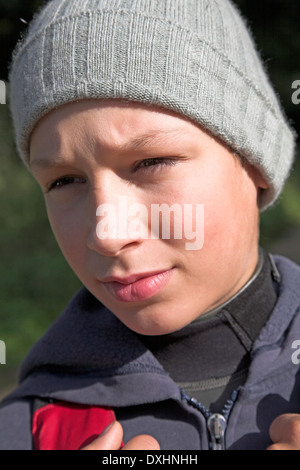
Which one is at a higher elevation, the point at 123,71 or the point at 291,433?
the point at 123,71

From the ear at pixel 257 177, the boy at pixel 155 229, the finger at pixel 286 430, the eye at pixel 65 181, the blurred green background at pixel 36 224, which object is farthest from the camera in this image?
the blurred green background at pixel 36 224

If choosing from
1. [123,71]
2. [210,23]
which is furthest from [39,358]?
[210,23]

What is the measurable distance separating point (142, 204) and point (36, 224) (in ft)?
15.7

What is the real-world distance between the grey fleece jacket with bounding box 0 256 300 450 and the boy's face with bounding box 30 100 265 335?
6.9 inches

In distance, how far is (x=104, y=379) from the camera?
1.54 meters

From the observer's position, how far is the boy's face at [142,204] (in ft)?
4.29

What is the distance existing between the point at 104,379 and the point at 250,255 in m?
0.53

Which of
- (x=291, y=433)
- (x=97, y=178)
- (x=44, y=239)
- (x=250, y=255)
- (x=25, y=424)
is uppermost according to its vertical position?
(x=97, y=178)

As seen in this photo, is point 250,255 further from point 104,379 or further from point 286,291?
point 104,379

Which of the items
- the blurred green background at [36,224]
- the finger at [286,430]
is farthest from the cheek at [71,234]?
the blurred green background at [36,224]

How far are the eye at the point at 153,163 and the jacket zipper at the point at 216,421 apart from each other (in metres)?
0.59

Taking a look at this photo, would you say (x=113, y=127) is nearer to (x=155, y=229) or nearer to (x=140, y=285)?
(x=155, y=229)

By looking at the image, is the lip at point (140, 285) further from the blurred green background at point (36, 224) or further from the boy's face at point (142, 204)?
the blurred green background at point (36, 224)

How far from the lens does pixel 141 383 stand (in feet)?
4.82
